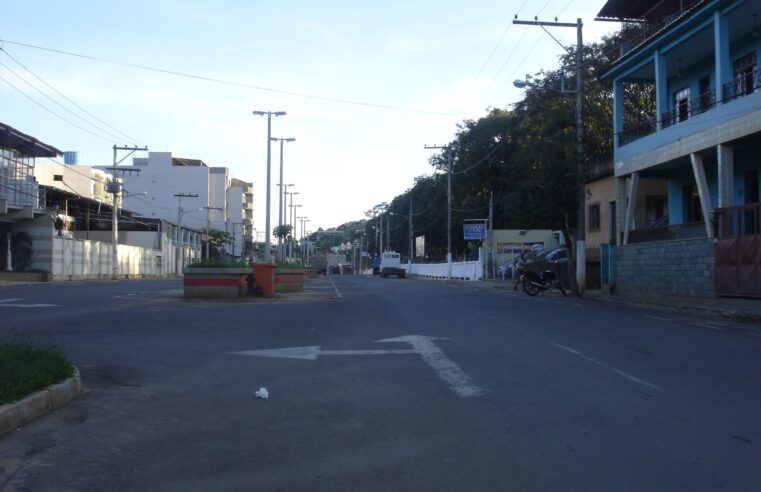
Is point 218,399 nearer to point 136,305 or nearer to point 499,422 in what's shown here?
point 499,422

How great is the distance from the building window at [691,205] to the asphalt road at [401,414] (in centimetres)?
1600

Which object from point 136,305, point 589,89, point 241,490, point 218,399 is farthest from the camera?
point 589,89

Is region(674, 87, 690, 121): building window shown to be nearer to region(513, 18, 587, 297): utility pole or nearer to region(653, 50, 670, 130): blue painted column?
region(653, 50, 670, 130): blue painted column

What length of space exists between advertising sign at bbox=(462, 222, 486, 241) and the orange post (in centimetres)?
3292

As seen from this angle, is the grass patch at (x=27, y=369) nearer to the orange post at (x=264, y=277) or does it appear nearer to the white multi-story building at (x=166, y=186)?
the orange post at (x=264, y=277)

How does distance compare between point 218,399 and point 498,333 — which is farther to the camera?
point 498,333

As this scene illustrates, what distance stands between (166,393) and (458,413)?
334 centimetres

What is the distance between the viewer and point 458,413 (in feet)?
22.2

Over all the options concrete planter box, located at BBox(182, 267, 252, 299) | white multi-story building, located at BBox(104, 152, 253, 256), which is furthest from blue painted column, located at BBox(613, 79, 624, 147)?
white multi-story building, located at BBox(104, 152, 253, 256)

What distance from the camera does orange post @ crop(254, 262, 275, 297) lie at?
24.9m

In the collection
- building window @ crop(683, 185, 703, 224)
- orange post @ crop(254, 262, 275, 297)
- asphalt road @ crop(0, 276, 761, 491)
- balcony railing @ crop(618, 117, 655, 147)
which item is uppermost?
balcony railing @ crop(618, 117, 655, 147)

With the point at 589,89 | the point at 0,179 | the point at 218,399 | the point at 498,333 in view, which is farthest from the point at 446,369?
the point at 0,179

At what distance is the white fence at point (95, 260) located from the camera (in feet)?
150

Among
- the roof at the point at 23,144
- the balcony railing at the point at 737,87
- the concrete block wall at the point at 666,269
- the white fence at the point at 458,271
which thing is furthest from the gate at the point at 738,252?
the roof at the point at 23,144
